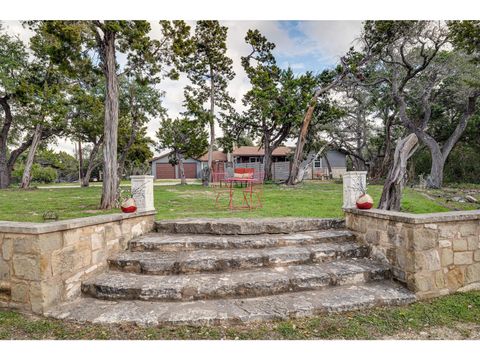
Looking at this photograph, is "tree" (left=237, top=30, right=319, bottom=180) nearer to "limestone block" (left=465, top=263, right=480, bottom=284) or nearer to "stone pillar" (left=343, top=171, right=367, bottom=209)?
"stone pillar" (left=343, top=171, right=367, bottom=209)

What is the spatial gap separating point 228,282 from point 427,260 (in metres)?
2.33

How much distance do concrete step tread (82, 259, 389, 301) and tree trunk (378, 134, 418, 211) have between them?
201cm

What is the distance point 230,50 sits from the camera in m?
16.0

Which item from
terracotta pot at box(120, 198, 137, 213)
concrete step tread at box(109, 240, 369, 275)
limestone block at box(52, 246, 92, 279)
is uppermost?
terracotta pot at box(120, 198, 137, 213)

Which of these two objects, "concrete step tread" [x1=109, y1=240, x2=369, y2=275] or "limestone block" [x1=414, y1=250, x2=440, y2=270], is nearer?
"limestone block" [x1=414, y1=250, x2=440, y2=270]

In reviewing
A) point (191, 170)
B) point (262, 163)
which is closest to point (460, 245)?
point (262, 163)

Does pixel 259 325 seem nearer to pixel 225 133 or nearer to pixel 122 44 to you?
pixel 122 44

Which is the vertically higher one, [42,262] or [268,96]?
[268,96]

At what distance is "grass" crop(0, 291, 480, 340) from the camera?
8.14ft

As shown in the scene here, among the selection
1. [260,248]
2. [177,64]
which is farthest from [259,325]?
[177,64]

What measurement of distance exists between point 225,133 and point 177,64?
1006cm

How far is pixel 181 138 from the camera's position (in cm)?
1766

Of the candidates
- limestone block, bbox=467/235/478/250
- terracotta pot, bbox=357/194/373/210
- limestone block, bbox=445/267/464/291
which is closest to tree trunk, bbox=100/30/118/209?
terracotta pot, bbox=357/194/373/210

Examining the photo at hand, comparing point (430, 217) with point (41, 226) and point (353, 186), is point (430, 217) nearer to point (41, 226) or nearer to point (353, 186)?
point (353, 186)
